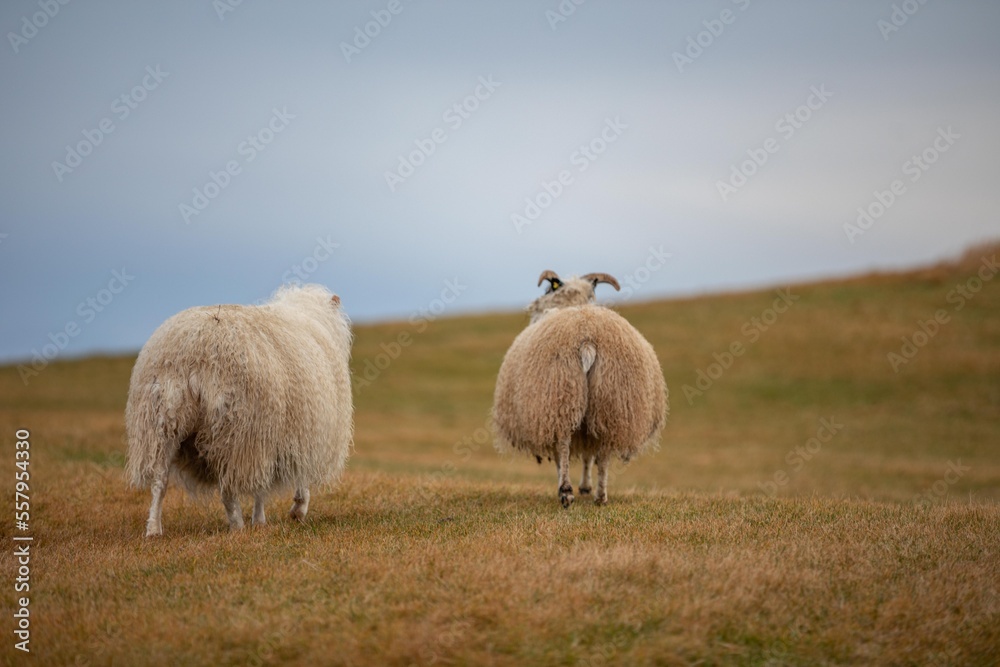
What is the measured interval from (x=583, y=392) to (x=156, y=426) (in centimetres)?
521

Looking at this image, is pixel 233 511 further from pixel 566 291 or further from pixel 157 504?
pixel 566 291

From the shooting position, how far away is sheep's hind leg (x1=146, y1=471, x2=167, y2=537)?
9430mm

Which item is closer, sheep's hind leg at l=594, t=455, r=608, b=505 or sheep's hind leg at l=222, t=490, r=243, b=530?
sheep's hind leg at l=222, t=490, r=243, b=530

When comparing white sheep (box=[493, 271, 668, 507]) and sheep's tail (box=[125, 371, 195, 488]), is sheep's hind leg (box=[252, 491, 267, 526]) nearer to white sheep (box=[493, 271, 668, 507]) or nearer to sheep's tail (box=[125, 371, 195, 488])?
sheep's tail (box=[125, 371, 195, 488])

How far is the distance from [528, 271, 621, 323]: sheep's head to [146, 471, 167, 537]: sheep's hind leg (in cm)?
640

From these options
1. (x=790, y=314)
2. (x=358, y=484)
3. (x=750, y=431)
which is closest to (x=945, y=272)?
(x=790, y=314)

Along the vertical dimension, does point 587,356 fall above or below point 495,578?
above

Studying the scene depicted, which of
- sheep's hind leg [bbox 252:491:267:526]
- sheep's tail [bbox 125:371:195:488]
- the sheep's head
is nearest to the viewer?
sheep's tail [bbox 125:371:195:488]

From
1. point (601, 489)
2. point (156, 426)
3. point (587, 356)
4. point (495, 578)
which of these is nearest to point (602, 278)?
point (587, 356)

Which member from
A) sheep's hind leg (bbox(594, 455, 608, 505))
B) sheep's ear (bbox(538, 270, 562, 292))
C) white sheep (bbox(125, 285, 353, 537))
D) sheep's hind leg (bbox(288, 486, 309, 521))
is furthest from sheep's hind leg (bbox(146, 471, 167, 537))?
sheep's ear (bbox(538, 270, 562, 292))

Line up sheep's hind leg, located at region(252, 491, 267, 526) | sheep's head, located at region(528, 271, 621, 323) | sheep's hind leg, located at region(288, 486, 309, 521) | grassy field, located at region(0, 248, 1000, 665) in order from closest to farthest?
1. grassy field, located at region(0, 248, 1000, 665)
2. sheep's hind leg, located at region(252, 491, 267, 526)
3. sheep's hind leg, located at region(288, 486, 309, 521)
4. sheep's head, located at region(528, 271, 621, 323)

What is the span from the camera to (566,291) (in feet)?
46.6

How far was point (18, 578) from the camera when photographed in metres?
8.09

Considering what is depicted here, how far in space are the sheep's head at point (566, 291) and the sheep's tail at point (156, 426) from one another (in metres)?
6.15
